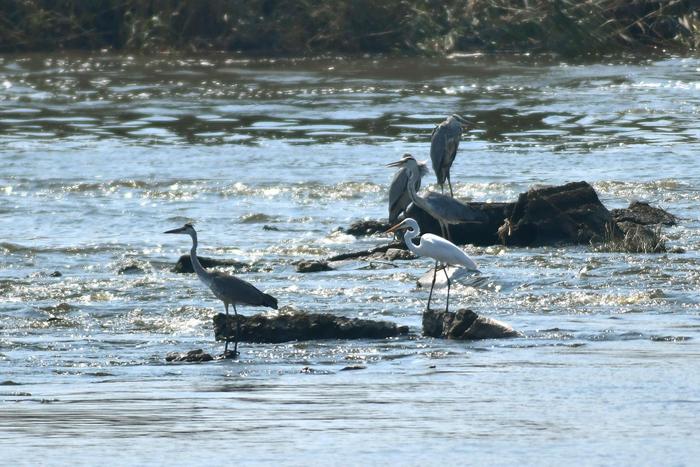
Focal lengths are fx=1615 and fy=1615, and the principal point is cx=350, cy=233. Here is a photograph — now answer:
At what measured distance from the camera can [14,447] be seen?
312 inches

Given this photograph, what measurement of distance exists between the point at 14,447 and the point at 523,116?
715 inches

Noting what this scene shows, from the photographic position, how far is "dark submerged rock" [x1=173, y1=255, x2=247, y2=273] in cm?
1411

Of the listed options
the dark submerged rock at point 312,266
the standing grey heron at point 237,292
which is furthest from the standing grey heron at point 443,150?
the standing grey heron at point 237,292

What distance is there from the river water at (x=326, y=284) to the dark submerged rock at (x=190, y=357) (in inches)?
4.0

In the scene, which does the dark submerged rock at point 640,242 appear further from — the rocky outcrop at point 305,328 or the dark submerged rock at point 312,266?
the rocky outcrop at point 305,328

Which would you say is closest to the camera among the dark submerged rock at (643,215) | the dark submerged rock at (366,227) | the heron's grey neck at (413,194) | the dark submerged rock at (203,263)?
the dark submerged rock at (203,263)

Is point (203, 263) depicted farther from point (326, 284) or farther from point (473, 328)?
point (473, 328)

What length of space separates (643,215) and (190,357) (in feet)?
22.0

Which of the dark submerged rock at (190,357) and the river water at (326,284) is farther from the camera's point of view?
the dark submerged rock at (190,357)

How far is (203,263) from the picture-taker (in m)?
14.1

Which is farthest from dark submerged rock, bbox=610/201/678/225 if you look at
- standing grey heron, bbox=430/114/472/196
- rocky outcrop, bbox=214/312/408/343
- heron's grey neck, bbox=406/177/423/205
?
rocky outcrop, bbox=214/312/408/343

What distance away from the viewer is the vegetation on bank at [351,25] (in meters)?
34.5

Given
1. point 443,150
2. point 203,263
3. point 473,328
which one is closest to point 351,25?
point 443,150

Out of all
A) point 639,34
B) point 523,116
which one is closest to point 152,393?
point 523,116
